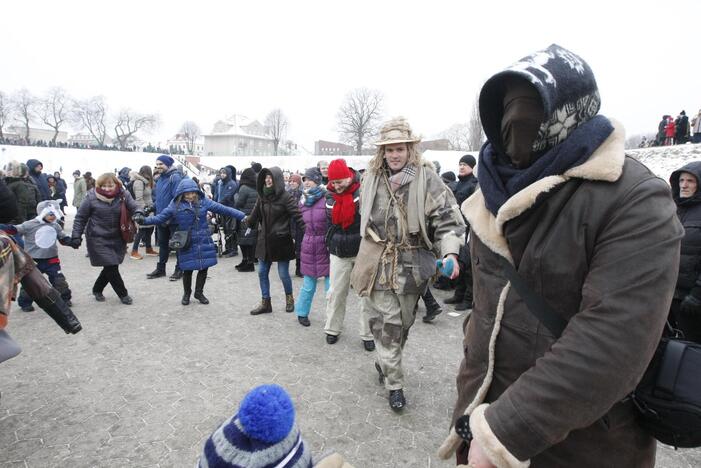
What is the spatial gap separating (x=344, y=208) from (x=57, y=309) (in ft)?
8.86

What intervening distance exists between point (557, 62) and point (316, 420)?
3.05m

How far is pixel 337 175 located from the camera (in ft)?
14.4

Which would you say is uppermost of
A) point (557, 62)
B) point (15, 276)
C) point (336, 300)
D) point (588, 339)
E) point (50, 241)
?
point (557, 62)

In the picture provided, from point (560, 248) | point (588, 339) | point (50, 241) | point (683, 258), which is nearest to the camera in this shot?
point (588, 339)

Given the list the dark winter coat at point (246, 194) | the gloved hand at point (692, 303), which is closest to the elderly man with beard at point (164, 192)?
the dark winter coat at point (246, 194)

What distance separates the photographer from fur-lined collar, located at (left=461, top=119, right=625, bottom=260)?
3.57 ft

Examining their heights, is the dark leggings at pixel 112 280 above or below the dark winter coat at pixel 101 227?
below

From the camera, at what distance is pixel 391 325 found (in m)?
3.38

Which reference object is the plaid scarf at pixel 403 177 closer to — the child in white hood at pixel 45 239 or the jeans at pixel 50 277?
the child in white hood at pixel 45 239

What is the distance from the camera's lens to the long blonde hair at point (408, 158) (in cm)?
340

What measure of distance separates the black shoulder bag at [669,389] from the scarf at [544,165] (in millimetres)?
345

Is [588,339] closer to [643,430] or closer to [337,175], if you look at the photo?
[643,430]

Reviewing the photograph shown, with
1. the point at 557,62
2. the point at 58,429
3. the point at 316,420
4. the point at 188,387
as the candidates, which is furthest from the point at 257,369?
the point at 557,62

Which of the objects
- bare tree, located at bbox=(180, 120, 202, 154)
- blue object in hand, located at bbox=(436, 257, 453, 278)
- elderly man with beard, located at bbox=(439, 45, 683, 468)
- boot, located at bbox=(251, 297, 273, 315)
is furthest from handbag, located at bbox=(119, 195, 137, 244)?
bare tree, located at bbox=(180, 120, 202, 154)
